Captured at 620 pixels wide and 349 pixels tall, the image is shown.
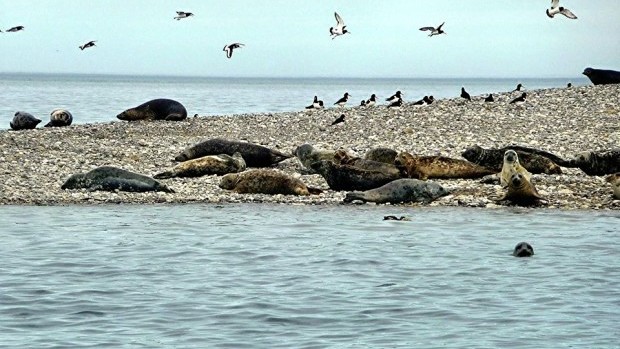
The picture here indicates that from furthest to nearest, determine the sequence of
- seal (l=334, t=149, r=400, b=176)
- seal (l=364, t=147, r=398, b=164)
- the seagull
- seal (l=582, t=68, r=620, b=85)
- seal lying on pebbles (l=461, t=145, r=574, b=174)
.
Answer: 1. seal (l=582, t=68, r=620, b=85)
2. the seagull
3. seal (l=364, t=147, r=398, b=164)
4. seal lying on pebbles (l=461, t=145, r=574, b=174)
5. seal (l=334, t=149, r=400, b=176)

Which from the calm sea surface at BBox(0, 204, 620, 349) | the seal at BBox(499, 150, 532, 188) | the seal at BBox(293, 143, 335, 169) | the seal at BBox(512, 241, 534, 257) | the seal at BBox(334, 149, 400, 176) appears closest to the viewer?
the calm sea surface at BBox(0, 204, 620, 349)

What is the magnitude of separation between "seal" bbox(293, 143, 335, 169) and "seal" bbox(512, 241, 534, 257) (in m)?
7.53

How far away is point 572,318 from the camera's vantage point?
11344mm

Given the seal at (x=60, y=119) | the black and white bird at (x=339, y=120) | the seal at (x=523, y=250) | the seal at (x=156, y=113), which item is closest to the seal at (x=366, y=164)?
the seal at (x=523, y=250)

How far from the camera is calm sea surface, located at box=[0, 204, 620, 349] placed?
10.6 m

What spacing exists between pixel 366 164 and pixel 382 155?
4.52 ft

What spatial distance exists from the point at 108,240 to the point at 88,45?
15729 millimetres

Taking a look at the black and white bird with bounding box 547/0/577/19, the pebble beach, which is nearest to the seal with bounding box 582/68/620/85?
the pebble beach

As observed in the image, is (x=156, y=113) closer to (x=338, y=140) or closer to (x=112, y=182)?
(x=338, y=140)

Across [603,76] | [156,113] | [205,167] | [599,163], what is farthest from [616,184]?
[603,76]

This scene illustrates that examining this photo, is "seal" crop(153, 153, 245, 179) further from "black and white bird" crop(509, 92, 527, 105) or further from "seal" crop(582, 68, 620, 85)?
"seal" crop(582, 68, 620, 85)

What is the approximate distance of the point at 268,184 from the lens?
67.1 feet

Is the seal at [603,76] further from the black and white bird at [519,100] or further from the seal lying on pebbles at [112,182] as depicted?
the seal lying on pebbles at [112,182]

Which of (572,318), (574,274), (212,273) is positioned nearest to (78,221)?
(212,273)
